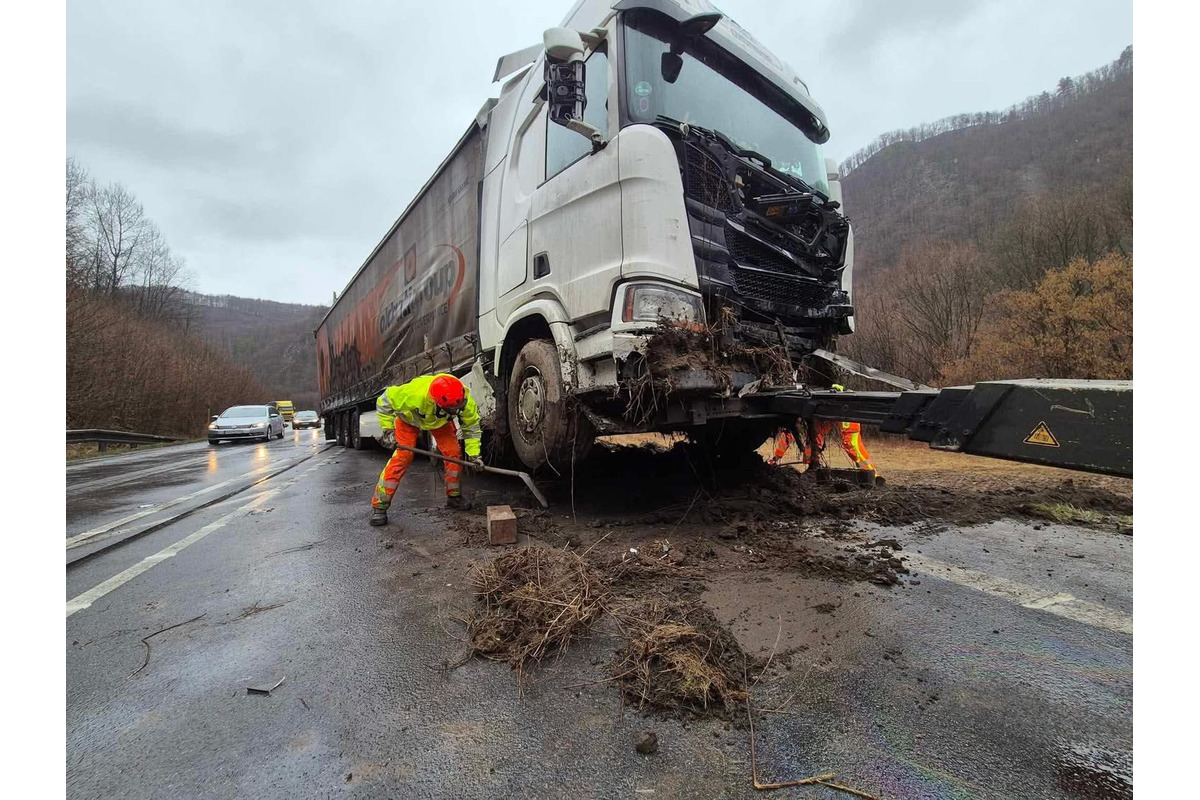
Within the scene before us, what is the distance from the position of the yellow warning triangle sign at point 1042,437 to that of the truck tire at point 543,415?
91.1 inches

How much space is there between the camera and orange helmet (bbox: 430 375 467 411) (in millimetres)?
4320

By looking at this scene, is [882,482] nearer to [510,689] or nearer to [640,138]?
[640,138]

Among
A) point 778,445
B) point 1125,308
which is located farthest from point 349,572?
point 1125,308

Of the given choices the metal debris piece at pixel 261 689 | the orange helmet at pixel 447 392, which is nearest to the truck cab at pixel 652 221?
the orange helmet at pixel 447 392

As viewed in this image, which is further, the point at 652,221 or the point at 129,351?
the point at 129,351

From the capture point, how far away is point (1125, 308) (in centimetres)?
1082

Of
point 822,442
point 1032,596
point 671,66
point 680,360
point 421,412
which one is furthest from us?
point 421,412

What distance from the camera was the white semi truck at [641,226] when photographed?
3.08 metres

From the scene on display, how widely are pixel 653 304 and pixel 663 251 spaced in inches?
12.6

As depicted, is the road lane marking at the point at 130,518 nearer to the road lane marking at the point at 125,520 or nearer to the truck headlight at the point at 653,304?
the road lane marking at the point at 125,520

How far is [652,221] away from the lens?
10.00ft

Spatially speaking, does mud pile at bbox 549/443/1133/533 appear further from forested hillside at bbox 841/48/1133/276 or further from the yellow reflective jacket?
forested hillside at bbox 841/48/1133/276

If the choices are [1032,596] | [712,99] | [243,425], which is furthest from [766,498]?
[243,425]

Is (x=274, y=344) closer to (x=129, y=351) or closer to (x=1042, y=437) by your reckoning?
(x=129, y=351)
